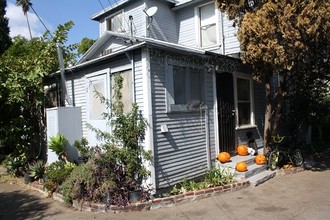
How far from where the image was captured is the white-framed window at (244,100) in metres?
10.3

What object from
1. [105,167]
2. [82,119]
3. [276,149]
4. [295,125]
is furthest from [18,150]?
[295,125]

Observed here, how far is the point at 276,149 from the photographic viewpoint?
938cm

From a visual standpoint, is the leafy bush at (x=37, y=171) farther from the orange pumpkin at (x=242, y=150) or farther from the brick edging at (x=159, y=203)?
the orange pumpkin at (x=242, y=150)

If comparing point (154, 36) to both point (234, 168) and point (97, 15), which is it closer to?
point (97, 15)

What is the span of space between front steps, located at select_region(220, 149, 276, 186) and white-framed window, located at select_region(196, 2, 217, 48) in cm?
544

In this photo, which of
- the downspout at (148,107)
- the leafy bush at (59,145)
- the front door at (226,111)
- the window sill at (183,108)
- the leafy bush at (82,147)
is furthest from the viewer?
the front door at (226,111)

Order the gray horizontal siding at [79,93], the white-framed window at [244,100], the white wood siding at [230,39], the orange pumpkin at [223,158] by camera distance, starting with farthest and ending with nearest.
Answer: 1. the white wood siding at [230,39]
2. the white-framed window at [244,100]
3. the gray horizontal siding at [79,93]
4. the orange pumpkin at [223,158]

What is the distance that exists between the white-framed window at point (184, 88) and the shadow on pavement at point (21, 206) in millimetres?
3559

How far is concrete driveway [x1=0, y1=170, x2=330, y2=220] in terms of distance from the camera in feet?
20.3

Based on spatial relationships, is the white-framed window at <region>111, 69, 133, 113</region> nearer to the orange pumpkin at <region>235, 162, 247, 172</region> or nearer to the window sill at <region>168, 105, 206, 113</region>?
the window sill at <region>168, 105, 206, 113</region>

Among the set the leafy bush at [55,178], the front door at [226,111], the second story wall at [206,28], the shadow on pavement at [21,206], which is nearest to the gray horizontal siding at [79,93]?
the leafy bush at [55,178]

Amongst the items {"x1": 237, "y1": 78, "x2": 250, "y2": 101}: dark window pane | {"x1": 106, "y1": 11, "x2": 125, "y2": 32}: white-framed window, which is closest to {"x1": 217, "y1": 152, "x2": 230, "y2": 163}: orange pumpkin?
{"x1": 237, "y1": 78, "x2": 250, "y2": 101}: dark window pane

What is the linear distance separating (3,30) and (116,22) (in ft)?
26.9

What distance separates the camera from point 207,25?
43.8 feet
